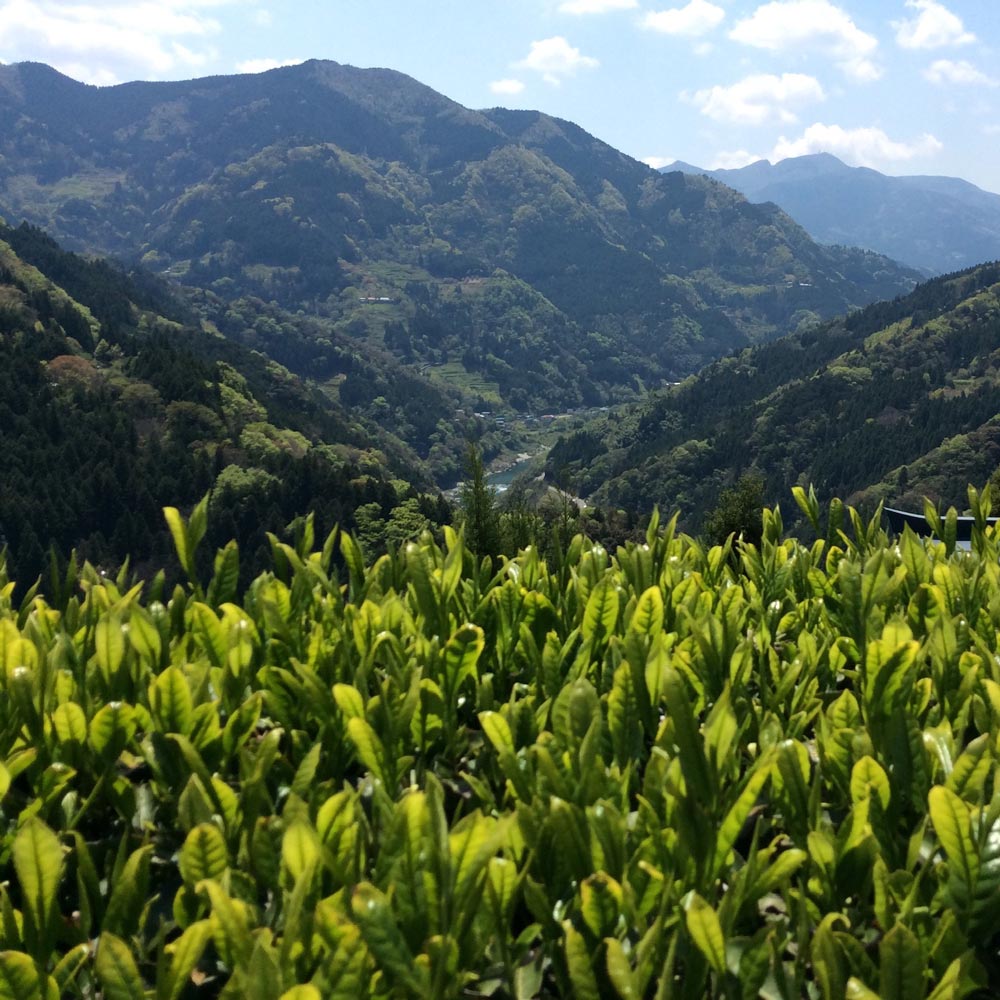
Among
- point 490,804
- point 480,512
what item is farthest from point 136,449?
point 490,804

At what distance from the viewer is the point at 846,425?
157875mm

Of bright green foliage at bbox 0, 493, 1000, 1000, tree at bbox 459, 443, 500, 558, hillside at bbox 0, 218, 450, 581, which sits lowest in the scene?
hillside at bbox 0, 218, 450, 581

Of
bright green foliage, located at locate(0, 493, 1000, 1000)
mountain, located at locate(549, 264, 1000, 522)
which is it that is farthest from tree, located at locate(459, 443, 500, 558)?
mountain, located at locate(549, 264, 1000, 522)

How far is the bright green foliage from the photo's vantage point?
1455 mm

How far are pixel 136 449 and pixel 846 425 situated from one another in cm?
11793

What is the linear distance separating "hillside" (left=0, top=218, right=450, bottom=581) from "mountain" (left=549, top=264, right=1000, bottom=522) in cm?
5252

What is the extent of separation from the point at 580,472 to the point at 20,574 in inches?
4652

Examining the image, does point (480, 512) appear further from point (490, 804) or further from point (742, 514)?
point (742, 514)

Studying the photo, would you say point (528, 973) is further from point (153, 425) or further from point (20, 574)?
point (153, 425)

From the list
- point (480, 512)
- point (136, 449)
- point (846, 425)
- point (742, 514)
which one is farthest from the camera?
point (846, 425)

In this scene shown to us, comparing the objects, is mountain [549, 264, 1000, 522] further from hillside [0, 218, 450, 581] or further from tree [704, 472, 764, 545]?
tree [704, 472, 764, 545]

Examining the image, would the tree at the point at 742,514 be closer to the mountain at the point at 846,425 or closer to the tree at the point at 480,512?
the tree at the point at 480,512

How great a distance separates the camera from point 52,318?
413ft

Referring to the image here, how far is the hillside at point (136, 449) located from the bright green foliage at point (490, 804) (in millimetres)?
72264
